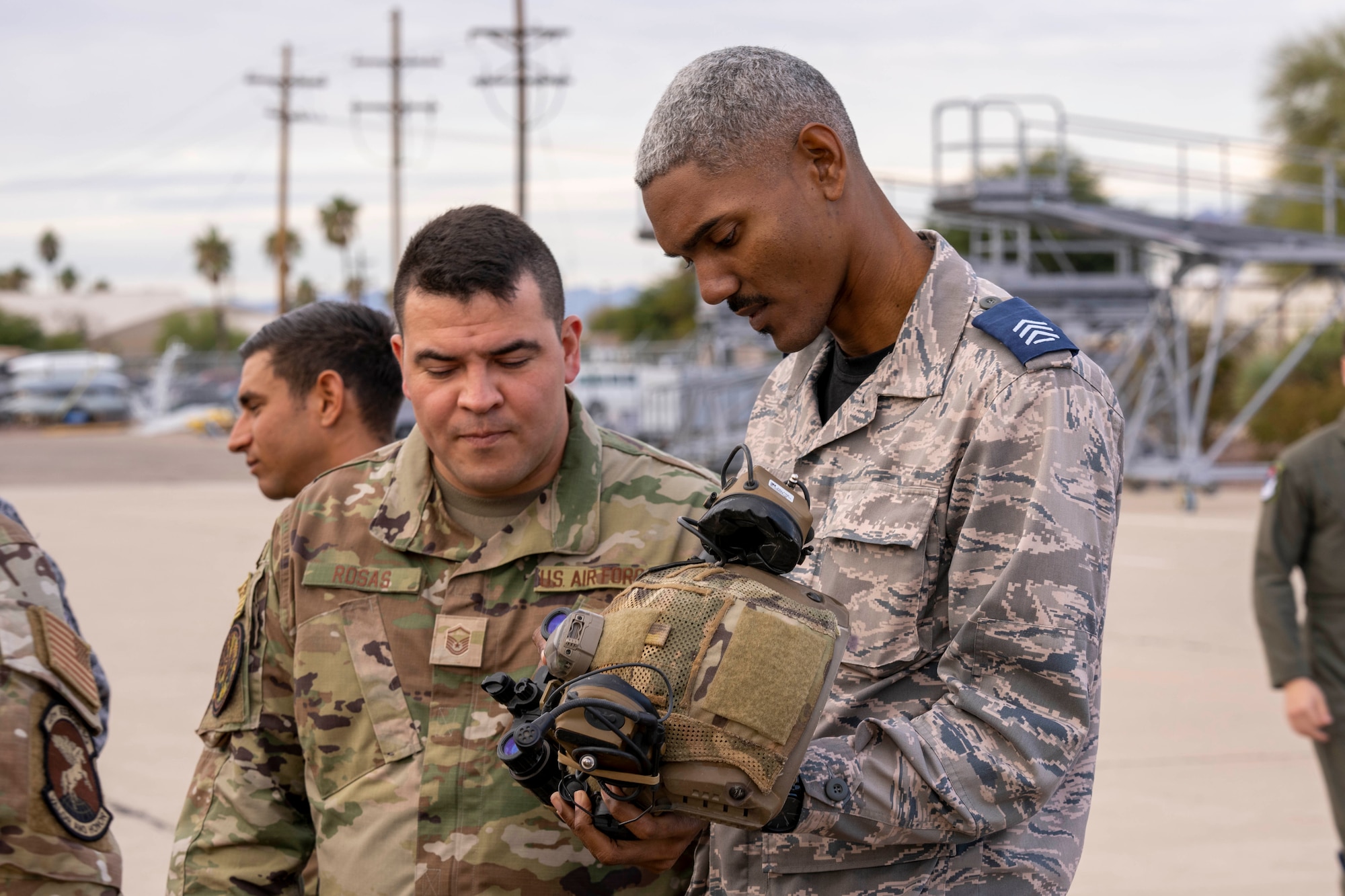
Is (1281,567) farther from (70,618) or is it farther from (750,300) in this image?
(70,618)

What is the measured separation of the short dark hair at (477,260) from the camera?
2428 mm

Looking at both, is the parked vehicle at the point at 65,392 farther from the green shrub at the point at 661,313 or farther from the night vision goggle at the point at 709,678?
the night vision goggle at the point at 709,678

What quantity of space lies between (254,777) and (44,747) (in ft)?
1.28

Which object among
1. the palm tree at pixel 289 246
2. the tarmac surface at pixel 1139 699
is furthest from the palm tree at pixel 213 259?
the tarmac surface at pixel 1139 699

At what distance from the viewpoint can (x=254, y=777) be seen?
2.49 meters

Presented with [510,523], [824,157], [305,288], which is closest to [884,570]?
[824,157]

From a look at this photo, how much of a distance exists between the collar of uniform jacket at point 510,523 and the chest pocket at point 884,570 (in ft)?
2.13

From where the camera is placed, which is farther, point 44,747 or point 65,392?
point 65,392

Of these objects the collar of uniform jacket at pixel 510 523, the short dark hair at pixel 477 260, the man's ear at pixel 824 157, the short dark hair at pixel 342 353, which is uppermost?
the man's ear at pixel 824 157

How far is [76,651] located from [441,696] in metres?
0.64

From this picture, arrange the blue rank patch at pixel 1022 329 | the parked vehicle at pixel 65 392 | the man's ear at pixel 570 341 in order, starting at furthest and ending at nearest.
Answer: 1. the parked vehicle at pixel 65 392
2. the man's ear at pixel 570 341
3. the blue rank patch at pixel 1022 329

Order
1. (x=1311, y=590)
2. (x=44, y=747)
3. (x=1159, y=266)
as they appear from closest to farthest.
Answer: (x=44, y=747)
(x=1311, y=590)
(x=1159, y=266)

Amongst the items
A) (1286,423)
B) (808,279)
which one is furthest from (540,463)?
(1286,423)

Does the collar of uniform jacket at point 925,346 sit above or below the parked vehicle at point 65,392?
above
